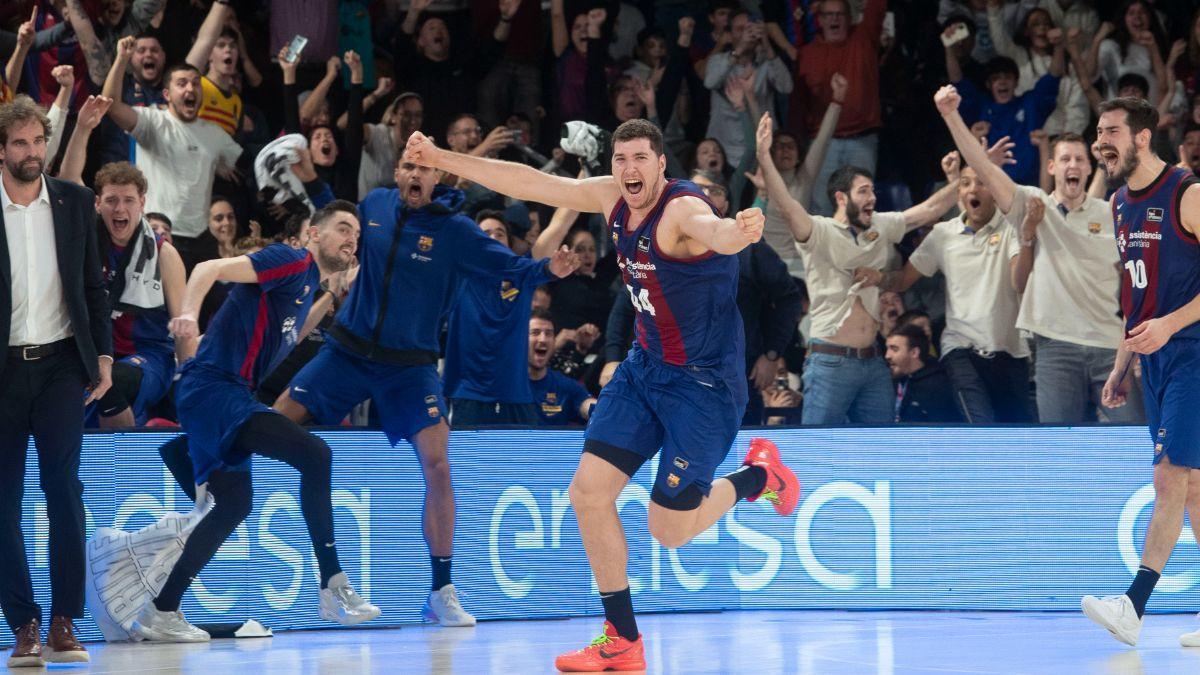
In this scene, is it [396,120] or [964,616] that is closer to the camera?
[964,616]

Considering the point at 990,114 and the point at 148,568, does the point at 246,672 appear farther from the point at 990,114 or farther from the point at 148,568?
the point at 990,114

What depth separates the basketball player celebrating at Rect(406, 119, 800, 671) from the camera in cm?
680

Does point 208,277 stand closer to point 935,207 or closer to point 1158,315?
point 1158,315

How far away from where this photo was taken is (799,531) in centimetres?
962

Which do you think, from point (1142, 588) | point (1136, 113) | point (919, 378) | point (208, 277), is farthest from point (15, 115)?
point (919, 378)

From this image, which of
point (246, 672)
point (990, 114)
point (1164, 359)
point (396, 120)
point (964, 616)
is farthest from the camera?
point (990, 114)

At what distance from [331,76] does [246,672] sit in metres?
6.79

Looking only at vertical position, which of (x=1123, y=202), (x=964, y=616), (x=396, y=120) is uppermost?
(x=396, y=120)

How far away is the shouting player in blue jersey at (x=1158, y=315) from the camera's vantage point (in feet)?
24.2

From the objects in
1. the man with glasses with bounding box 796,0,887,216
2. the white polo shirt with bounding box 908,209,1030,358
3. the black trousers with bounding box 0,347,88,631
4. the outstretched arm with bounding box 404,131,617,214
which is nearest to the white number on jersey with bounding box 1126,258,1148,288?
the outstretched arm with bounding box 404,131,617,214

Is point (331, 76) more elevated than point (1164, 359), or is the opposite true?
point (331, 76)

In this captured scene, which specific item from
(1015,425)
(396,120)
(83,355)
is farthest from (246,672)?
(396,120)

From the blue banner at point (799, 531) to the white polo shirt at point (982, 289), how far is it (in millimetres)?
1296

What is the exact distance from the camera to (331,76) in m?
12.5
